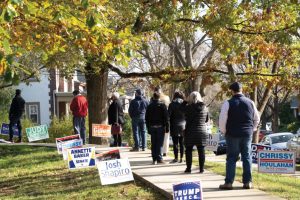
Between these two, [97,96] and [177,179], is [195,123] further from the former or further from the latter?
[97,96]

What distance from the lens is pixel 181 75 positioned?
17.8 m

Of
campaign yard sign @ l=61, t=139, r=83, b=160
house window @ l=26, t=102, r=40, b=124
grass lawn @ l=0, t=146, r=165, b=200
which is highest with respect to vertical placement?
house window @ l=26, t=102, r=40, b=124

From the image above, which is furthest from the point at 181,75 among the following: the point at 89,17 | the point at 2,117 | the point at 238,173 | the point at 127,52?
the point at 2,117

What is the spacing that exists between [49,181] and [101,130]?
5.44 meters

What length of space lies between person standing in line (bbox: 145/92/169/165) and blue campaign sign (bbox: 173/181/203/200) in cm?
598

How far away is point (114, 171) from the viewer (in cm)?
1027

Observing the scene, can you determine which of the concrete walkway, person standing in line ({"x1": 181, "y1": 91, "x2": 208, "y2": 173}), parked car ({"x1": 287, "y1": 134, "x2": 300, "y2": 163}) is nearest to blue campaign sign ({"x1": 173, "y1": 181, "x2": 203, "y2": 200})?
the concrete walkway

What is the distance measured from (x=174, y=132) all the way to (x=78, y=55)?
3892 millimetres

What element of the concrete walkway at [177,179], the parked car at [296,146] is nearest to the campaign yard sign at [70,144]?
the concrete walkway at [177,179]

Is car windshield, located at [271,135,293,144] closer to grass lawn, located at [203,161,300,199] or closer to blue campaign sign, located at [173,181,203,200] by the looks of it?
grass lawn, located at [203,161,300,199]

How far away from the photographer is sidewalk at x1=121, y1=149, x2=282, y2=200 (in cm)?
895

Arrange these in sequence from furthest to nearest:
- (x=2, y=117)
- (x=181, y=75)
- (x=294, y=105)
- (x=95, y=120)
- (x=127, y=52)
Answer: (x=294, y=105) < (x=2, y=117) < (x=95, y=120) < (x=181, y=75) < (x=127, y=52)

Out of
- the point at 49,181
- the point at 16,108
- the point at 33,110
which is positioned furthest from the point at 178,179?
the point at 33,110

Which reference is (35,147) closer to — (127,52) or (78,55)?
(78,55)
